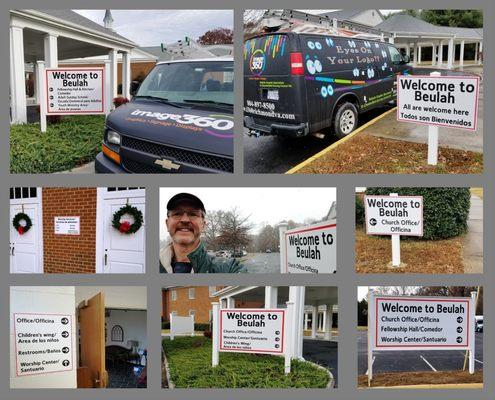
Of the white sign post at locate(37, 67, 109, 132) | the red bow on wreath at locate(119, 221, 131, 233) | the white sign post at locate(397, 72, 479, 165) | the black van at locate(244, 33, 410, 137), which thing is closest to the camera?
the white sign post at locate(397, 72, 479, 165)

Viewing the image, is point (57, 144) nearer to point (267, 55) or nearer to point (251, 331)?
point (267, 55)

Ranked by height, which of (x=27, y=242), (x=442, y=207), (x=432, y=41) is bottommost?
(x=27, y=242)

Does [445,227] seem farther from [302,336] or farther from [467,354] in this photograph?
[302,336]

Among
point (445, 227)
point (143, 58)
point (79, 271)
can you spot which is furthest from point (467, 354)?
point (143, 58)

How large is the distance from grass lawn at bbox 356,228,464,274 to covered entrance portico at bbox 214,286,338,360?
52cm

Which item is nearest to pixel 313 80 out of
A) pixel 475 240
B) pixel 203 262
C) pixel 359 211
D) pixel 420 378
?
pixel 359 211

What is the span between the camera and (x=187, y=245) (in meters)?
5.62

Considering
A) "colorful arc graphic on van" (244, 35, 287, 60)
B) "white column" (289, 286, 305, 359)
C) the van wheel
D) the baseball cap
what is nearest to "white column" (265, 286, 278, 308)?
"white column" (289, 286, 305, 359)

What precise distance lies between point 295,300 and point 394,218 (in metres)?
1.47

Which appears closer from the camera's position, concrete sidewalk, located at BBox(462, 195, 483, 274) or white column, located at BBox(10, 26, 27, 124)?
concrete sidewalk, located at BBox(462, 195, 483, 274)

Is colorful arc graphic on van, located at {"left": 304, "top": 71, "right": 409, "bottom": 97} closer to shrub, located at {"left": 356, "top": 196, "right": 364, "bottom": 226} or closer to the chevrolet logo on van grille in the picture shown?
shrub, located at {"left": 356, "top": 196, "right": 364, "bottom": 226}

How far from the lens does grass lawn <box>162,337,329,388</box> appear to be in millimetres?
5578

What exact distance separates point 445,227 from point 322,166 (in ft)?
5.26

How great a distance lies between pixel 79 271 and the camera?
584 centimetres
